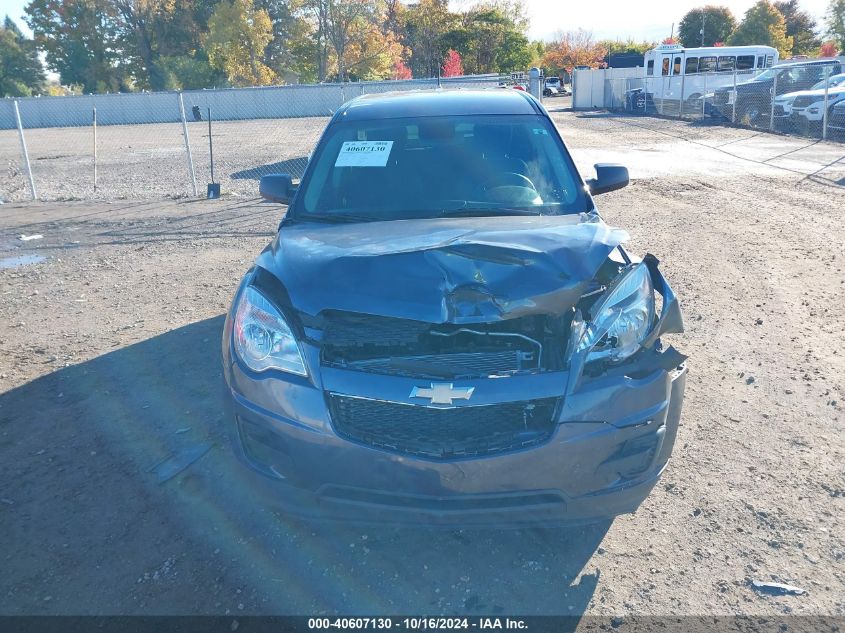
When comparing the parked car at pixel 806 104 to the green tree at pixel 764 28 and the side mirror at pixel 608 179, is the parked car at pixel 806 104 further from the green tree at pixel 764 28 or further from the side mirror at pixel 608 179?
the green tree at pixel 764 28

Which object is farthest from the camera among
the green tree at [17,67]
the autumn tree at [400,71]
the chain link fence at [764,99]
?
the green tree at [17,67]

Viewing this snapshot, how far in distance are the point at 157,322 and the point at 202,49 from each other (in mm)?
54299

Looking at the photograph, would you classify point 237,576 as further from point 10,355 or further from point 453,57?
point 453,57

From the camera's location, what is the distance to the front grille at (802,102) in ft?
66.8

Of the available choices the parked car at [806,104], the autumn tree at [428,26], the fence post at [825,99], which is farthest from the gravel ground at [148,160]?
the autumn tree at [428,26]

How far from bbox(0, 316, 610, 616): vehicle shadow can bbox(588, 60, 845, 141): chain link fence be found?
64.4 feet

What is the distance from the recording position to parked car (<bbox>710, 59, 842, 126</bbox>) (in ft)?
72.3

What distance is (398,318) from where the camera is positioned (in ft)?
8.86

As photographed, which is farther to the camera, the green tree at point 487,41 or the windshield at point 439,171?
the green tree at point 487,41

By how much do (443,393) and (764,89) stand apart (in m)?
25.3

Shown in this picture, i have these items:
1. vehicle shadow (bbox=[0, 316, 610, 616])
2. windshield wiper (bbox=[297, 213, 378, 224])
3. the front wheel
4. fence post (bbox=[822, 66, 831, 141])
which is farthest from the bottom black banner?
the front wheel

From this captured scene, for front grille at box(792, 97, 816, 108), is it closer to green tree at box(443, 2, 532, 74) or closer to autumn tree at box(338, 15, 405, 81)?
autumn tree at box(338, 15, 405, 81)

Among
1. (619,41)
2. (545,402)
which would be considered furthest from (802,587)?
(619,41)

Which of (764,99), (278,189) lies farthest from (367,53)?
(278,189)
